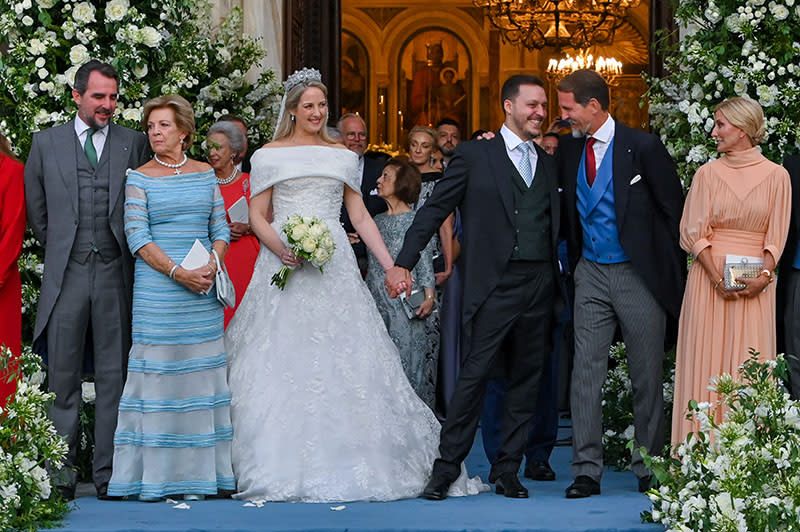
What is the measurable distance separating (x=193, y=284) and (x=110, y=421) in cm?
79

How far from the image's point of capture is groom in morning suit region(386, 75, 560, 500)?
6500 mm

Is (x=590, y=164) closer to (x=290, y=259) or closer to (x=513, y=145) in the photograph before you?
(x=513, y=145)

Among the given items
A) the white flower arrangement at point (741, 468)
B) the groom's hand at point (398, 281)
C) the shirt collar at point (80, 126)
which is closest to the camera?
the white flower arrangement at point (741, 468)

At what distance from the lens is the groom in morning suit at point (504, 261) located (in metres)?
6.50

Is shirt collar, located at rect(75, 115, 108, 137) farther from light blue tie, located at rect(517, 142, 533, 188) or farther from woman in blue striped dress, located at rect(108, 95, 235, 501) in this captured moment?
light blue tie, located at rect(517, 142, 533, 188)

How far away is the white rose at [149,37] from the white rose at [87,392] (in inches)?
70.8

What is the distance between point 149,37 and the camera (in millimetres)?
7176

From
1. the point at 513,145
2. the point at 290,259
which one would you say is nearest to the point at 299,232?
the point at 290,259

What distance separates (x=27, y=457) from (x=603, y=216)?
2.86 m

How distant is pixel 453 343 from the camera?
873 centimetres

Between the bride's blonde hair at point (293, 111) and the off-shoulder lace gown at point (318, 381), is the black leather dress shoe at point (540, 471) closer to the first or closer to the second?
the off-shoulder lace gown at point (318, 381)

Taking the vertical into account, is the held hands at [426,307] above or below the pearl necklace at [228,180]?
below

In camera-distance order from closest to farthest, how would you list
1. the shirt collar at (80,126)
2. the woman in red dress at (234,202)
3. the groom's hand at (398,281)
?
the groom's hand at (398,281) → the shirt collar at (80,126) → the woman in red dress at (234,202)

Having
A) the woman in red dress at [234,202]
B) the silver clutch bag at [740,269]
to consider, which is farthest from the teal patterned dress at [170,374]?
the silver clutch bag at [740,269]
